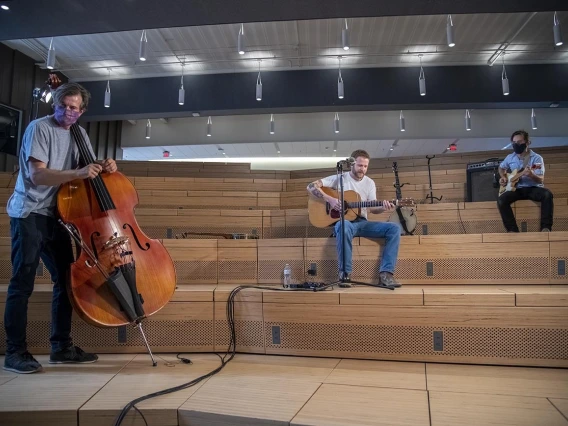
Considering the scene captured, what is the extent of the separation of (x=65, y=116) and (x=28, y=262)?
675 millimetres

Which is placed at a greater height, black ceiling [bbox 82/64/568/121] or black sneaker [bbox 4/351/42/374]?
black ceiling [bbox 82/64/568/121]

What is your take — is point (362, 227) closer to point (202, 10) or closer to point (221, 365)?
point (221, 365)

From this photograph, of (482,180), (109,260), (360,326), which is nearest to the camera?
(109,260)

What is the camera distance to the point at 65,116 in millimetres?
1656

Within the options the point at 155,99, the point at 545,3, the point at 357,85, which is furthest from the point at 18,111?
the point at 545,3

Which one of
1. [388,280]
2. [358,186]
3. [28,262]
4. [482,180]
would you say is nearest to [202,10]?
[358,186]

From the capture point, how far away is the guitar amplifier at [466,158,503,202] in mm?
4141

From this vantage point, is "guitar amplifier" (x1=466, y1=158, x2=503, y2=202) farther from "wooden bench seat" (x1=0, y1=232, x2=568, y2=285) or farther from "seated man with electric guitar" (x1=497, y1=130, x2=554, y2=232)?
"wooden bench seat" (x1=0, y1=232, x2=568, y2=285)

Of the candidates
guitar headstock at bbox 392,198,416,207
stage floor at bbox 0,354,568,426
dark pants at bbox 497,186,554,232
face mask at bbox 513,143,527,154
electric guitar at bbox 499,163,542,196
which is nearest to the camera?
stage floor at bbox 0,354,568,426

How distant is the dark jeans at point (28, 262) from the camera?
158 centimetres

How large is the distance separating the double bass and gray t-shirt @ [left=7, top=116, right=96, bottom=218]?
0.38ft

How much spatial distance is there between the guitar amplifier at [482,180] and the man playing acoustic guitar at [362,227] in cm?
208

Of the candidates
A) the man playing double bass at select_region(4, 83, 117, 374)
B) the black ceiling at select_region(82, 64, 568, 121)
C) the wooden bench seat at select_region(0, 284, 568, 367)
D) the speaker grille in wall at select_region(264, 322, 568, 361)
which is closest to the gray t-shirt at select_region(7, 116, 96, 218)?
the man playing double bass at select_region(4, 83, 117, 374)

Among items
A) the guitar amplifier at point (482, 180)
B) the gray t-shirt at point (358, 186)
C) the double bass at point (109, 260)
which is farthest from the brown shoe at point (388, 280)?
the guitar amplifier at point (482, 180)
